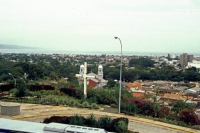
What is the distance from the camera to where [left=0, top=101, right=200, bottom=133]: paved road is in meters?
12.2

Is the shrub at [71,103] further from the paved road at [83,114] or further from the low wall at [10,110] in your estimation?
the low wall at [10,110]

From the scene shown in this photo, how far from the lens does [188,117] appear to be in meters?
13.0

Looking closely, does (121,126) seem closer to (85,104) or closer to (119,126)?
(119,126)

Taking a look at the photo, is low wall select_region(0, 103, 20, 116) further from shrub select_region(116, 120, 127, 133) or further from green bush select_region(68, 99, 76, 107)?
shrub select_region(116, 120, 127, 133)

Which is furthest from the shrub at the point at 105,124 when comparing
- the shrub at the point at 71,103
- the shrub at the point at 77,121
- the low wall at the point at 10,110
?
the shrub at the point at 71,103

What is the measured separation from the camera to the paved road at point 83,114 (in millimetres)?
12241

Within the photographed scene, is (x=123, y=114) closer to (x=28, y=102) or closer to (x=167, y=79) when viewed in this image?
(x=28, y=102)

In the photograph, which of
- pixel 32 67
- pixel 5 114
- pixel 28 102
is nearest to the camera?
pixel 5 114

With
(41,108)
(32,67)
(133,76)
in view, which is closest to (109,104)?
(41,108)

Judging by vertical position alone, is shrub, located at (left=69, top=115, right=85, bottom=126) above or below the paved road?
above

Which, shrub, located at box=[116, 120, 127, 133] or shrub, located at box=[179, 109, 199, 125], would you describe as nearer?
shrub, located at box=[116, 120, 127, 133]

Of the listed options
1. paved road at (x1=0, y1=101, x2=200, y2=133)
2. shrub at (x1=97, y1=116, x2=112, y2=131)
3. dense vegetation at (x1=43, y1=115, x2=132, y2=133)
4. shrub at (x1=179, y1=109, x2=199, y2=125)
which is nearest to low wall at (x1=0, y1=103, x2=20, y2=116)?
paved road at (x1=0, y1=101, x2=200, y2=133)

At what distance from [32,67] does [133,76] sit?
32584mm

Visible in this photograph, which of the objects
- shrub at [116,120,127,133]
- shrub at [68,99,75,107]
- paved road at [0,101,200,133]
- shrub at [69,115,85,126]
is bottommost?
paved road at [0,101,200,133]
